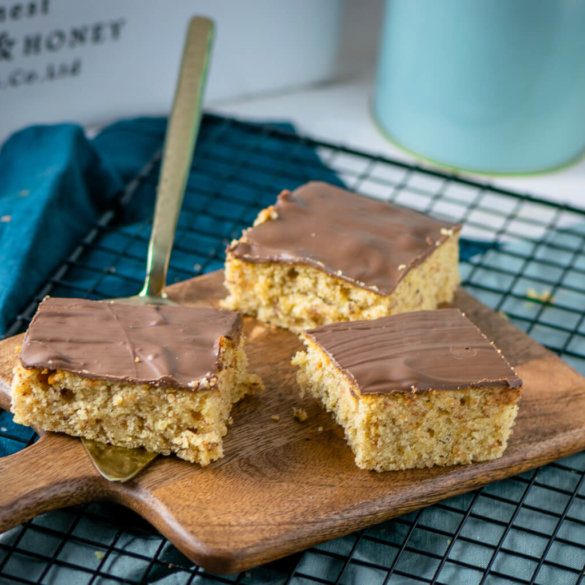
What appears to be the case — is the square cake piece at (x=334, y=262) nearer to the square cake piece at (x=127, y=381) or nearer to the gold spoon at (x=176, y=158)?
the gold spoon at (x=176, y=158)

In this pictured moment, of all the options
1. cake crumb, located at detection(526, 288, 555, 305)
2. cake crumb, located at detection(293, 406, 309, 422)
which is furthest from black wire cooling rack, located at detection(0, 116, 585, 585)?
cake crumb, located at detection(293, 406, 309, 422)

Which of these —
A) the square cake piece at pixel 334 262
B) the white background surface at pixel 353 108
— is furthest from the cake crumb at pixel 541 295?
the white background surface at pixel 353 108

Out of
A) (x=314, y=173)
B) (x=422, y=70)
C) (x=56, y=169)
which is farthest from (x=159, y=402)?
(x=422, y=70)

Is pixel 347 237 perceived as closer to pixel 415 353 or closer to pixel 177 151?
pixel 415 353

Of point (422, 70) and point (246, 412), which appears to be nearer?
point (246, 412)

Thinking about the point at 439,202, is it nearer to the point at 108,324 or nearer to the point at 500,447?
the point at 500,447

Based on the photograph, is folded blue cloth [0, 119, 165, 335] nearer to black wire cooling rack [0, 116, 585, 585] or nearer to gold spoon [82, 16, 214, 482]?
black wire cooling rack [0, 116, 585, 585]

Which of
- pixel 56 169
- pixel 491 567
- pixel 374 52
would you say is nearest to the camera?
pixel 491 567
